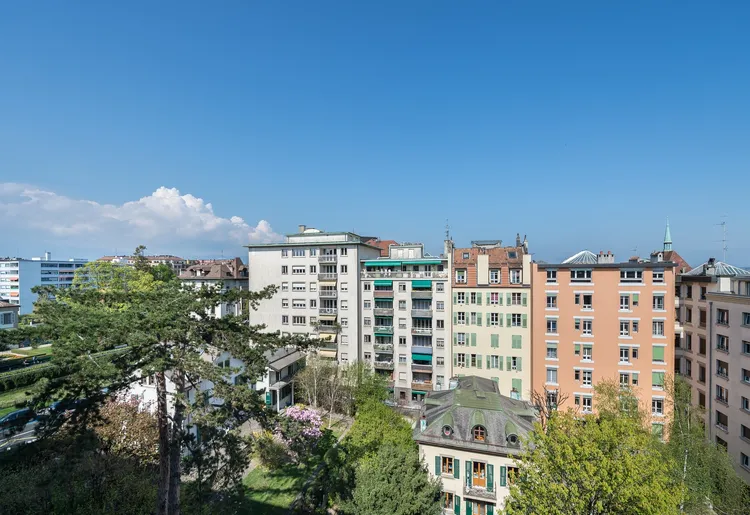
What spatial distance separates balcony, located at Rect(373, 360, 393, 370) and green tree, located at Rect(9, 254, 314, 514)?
28.0 m

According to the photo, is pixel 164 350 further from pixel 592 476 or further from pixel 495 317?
pixel 495 317

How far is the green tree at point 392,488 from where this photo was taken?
1884 centimetres

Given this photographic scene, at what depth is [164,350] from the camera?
14.5m

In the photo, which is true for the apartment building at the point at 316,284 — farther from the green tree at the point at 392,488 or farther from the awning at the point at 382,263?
the green tree at the point at 392,488

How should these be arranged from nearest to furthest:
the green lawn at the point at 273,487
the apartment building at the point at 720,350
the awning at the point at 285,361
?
1. the green lawn at the point at 273,487
2. the apartment building at the point at 720,350
3. the awning at the point at 285,361

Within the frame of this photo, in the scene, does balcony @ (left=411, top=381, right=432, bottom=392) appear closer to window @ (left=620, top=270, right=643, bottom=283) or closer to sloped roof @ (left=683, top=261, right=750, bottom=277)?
window @ (left=620, top=270, right=643, bottom=283)

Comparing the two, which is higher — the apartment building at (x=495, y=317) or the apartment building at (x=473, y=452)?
the apartment building at (x=495, y=317)

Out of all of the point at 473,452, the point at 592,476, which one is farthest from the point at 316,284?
the point at 592,476

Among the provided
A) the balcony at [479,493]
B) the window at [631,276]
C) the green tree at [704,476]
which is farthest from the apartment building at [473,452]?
the window at [631,276]

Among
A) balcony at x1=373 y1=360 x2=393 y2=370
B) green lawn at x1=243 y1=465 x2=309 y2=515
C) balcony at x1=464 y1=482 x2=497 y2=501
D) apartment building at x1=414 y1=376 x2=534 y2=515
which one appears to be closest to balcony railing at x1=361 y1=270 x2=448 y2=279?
balcony at x1=373 y1=360 x2=393 y2=370

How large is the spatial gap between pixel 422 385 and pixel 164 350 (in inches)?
1334

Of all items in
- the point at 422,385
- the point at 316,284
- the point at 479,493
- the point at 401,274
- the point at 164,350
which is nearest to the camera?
the point at 164,350

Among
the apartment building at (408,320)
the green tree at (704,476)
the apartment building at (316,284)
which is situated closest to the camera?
the green tree at (704,476)

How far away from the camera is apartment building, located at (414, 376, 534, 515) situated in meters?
23.4
